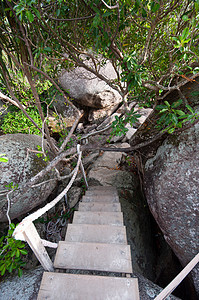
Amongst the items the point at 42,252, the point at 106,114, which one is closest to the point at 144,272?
the point at 42,252

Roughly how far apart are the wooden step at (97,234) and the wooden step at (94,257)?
0.18 metres

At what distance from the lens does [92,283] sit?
1112 mm

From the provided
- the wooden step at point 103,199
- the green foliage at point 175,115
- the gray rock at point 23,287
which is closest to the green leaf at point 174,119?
the green foliage at point 175,115

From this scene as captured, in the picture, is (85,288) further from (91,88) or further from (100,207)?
(91,88)

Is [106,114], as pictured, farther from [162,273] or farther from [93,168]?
[162,273]

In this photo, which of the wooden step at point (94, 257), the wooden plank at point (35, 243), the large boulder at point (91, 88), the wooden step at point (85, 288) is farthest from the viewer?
the large boulder at point (91, 88)

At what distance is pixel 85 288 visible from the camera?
1087mm

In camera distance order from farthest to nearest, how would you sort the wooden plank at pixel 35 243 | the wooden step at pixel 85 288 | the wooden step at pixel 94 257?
the wooden step at pixel 94 257, the wooden step at pixel 85 288, the wooden plank at pixel 35 243

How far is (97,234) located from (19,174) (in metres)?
1.69

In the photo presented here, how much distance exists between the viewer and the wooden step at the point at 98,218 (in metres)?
1.87

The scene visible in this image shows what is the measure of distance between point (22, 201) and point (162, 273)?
3.04 meters

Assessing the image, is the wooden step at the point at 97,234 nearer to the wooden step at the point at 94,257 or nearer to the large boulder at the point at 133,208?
the wooden step at the point at 94,257

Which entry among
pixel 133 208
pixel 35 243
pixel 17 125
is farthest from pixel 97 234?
pixel 17 125

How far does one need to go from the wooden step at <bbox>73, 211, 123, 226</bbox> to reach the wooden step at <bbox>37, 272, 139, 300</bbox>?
725mm
